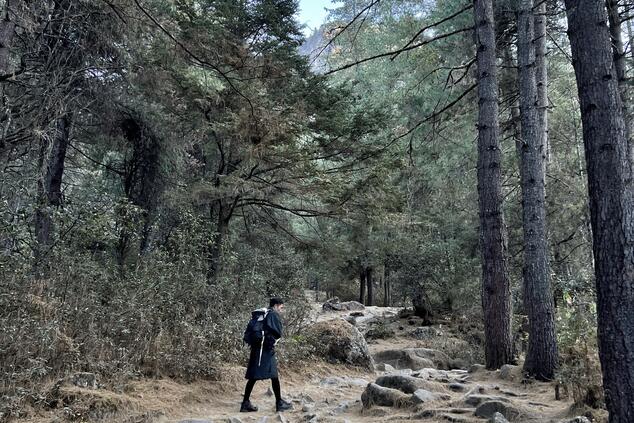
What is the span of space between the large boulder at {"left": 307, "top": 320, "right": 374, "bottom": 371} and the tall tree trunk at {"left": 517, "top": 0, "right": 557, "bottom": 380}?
12.1 feet

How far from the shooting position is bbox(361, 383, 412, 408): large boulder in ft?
17.7

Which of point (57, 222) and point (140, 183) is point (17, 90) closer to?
point (57, 222)

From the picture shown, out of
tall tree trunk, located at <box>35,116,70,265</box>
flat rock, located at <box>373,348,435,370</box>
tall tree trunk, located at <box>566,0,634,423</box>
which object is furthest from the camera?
flat rock, located at <box>373,348,435,370</box>

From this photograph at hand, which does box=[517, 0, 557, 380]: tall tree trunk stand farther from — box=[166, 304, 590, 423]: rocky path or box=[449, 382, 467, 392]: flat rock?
box=[449, 382, 467, 392]: flat rock

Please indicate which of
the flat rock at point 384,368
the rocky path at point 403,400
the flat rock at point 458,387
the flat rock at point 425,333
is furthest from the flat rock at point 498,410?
the flat rock at point 425,333

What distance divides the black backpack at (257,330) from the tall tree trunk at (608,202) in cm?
406

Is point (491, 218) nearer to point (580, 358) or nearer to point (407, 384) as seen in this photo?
point (580, 358)

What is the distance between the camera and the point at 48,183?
A: 8.90 metres

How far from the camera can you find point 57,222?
6.78 m

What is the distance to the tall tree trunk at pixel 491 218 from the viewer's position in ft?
23.7

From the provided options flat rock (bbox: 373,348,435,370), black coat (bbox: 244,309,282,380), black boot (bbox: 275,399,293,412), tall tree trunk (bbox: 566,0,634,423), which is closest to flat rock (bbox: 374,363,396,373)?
flat rock (bbox: 373,348,435,370)

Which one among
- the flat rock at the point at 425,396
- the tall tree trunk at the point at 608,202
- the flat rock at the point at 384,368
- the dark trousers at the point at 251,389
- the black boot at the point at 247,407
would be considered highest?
the tall tree trunk at the point at 608,202

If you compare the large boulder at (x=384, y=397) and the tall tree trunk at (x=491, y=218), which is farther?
the tall tree trunk at (x=491, y=218)

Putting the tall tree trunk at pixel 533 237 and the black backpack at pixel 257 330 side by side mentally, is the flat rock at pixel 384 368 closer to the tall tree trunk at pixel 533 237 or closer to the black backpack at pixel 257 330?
the tall tree trunk at pixel 533 237
